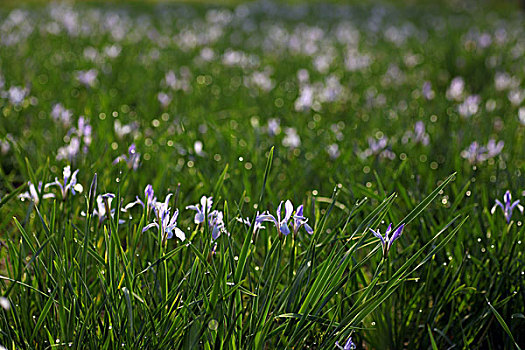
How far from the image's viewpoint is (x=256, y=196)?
2.38m

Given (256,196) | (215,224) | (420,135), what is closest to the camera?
(215,224)

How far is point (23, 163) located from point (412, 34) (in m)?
7.76

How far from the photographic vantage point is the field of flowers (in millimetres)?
1478

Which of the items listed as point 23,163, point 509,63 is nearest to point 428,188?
point 23,163

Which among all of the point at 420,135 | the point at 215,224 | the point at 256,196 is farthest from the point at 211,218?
the point at 420,135

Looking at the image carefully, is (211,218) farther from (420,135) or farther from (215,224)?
(420,135)

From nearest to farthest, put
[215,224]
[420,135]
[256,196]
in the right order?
[215,224], [256,196], [420,135]

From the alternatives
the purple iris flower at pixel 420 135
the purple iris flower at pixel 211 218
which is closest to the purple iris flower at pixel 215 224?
the purple iris flower at pixel 211 218

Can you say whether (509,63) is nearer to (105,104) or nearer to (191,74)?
(191,74)

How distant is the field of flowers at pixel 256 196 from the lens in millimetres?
1478

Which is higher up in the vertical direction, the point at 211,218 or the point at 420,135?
the point at 211,218

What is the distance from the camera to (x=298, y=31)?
8.99 metres

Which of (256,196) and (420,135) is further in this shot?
(420,135)

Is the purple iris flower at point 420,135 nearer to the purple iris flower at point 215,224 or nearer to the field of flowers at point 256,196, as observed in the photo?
the field of flowers at point 256,196
